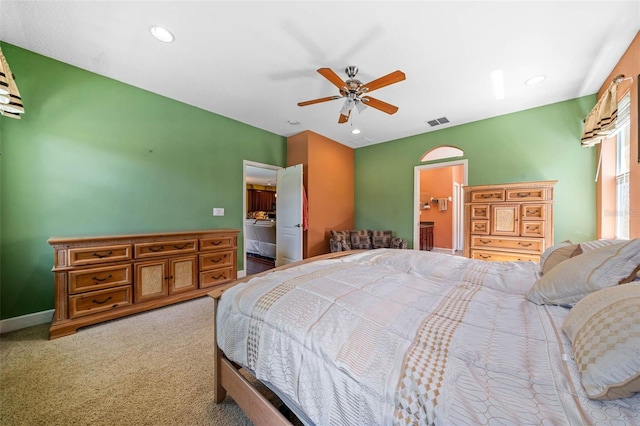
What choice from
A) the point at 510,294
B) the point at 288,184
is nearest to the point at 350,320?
the point at 510,294

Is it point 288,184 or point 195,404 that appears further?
point 288,184

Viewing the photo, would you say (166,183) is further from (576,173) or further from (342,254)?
(576,173)

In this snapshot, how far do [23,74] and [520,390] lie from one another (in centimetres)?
422

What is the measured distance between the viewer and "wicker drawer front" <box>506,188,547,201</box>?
3.04 meters

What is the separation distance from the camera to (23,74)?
223cm

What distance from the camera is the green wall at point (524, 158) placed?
312 centimetres

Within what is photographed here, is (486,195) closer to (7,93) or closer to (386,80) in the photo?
(386,80)

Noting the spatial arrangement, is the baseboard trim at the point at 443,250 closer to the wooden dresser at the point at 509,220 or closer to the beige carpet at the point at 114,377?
the wooden dresser at the point at 509,220

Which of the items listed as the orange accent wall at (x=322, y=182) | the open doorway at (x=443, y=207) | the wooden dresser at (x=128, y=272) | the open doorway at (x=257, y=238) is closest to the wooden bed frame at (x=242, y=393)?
the wooden dresser at (x=128, y=272)

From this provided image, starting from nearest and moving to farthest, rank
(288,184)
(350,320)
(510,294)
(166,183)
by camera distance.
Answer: (350,320) < (510,294) < (166,183) < (288,184)

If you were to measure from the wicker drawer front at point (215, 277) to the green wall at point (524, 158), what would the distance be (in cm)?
332

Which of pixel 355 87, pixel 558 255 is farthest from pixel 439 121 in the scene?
pixel 558 255

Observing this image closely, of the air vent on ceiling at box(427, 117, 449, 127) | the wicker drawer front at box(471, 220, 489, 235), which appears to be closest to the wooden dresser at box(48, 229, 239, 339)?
the wicker drawer front at box(471, 220, 489, 235)

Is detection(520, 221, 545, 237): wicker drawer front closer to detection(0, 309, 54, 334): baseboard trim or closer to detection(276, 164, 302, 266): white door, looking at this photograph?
detection(276, 164, 302, 266): white door
